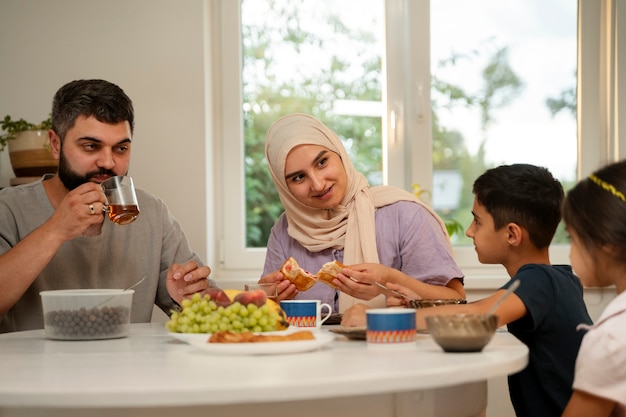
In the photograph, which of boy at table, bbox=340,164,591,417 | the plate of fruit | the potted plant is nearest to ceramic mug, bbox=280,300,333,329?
boy at table, bbox=340,164,591,417

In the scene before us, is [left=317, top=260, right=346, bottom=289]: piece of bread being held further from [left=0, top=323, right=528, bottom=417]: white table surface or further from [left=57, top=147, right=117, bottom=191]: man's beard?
[left=57, top=147, right=117, bottom=191]: man's beard

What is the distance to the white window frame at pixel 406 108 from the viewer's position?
3695mm

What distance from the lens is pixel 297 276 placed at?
2.21 meters

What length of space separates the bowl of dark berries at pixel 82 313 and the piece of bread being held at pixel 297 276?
516 millimetres

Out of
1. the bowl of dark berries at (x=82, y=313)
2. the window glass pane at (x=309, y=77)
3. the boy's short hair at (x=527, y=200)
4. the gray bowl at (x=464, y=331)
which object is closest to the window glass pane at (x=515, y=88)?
the window glass pane at (x=309, y=77)

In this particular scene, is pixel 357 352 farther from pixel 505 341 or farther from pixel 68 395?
pixel 68 395

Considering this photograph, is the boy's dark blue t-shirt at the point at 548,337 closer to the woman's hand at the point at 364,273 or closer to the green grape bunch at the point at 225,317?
the woman's hand at the point at 364,273

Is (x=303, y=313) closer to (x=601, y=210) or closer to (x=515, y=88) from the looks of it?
(x=601, y=210)

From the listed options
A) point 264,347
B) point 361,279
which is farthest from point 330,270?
point 264,347

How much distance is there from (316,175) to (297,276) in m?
0.51

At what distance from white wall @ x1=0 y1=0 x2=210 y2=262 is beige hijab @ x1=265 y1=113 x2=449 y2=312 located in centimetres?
76

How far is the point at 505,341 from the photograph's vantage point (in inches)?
64.6

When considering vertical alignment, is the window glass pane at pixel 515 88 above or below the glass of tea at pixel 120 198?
above

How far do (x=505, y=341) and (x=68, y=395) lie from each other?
35.2 inches
